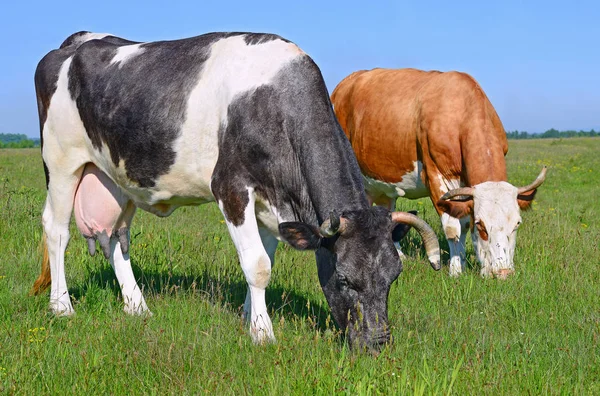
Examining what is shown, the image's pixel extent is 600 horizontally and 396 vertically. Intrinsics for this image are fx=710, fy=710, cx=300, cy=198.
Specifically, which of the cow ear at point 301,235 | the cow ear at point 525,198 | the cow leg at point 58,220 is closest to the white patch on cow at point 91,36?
the cow leg at point 58,220

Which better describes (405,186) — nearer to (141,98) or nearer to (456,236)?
(456,236)

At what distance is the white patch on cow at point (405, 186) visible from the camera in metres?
9.84

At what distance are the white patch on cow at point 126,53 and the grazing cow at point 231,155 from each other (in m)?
0.02

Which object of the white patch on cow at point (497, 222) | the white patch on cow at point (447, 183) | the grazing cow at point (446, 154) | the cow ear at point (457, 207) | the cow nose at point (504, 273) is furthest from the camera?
the white patch on cow at point (447, 183)

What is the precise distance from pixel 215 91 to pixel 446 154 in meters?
4.10

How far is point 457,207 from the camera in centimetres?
859

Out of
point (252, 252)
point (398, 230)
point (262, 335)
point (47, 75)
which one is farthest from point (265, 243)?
point (47, 75)

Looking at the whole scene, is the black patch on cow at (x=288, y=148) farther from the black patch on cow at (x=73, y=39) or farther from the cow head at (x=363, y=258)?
the black patch on cow at (x=73, y=39)

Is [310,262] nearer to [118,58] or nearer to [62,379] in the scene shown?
[118,58]

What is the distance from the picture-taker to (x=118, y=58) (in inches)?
270

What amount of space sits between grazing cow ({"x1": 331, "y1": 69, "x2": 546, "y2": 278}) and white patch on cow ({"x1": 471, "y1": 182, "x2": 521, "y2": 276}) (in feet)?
0.04

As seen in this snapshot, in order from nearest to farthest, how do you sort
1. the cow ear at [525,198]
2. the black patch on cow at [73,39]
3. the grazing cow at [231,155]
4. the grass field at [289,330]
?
1. the grass field at [289,330]
2. the grazing cow at [231,155]
3. the black patch on cow at [73,39]
4. the cow ear at [525,198]

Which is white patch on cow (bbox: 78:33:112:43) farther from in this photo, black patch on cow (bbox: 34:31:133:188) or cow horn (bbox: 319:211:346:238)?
cow horn (bbox: 319:211:346:238)

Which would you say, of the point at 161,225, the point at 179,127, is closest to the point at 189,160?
the point at 179,127
